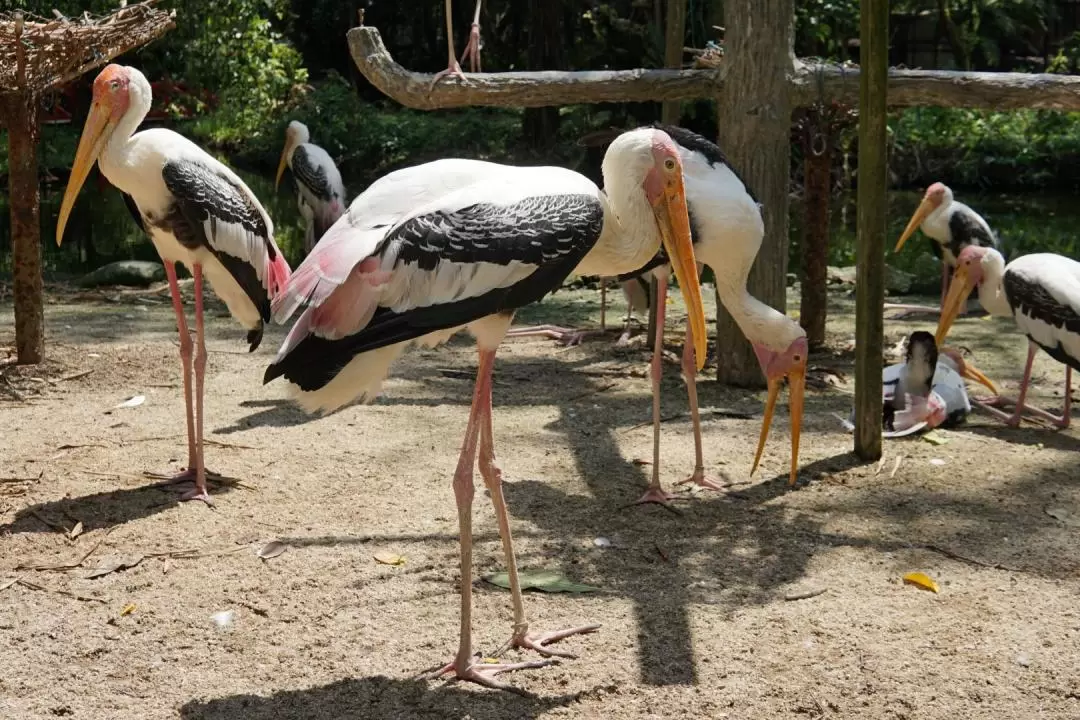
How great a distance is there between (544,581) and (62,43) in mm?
3349

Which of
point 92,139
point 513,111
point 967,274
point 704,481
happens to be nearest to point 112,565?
point 92,139

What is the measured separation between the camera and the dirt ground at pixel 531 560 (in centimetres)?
323

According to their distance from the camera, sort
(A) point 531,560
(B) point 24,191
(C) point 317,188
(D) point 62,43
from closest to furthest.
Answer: (A) point 531,560 → (D) point 62,43 → (B) point 24,191 → (C) point 317,188

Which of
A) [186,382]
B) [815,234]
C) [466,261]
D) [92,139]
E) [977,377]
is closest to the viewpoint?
[466,261]

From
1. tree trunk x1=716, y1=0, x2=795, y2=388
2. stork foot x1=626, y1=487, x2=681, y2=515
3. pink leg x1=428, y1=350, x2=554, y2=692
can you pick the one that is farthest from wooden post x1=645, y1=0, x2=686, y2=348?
pink leg x1=428, y1=350, x2=554, y2=692

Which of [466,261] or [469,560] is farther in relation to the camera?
[469,560]

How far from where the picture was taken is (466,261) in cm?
324

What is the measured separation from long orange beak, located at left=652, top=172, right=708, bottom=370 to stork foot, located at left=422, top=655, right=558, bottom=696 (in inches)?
38.2

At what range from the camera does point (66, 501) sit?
4.61m

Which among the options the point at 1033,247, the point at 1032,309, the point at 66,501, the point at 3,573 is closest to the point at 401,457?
the point at 66,501

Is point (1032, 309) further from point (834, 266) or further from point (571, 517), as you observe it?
point (834, 266)

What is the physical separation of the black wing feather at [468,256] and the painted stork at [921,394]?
260 centimetres

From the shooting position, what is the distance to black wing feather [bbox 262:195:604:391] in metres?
3.24

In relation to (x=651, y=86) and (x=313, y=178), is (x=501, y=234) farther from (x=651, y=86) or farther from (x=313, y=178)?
(x=313, y=178)
